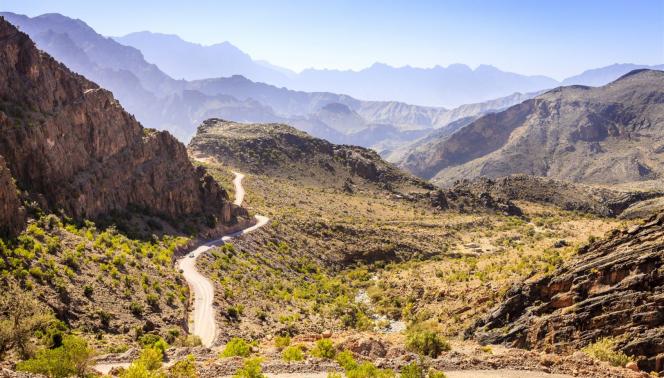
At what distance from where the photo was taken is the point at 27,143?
4456cm

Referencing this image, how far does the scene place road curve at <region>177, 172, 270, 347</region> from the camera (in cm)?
3828

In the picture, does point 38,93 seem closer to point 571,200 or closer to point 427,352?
point 427,352

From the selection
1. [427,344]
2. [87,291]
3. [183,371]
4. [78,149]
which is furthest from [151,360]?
[78,149]

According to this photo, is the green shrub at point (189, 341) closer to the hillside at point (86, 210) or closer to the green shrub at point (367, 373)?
the hillside at point (86, 210)

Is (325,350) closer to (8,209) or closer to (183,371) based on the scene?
(183,371)

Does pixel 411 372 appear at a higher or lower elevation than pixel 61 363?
lower

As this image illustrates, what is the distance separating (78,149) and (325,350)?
39.1 m

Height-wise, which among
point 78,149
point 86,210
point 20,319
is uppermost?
point 78,149

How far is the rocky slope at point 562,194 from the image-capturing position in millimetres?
122250

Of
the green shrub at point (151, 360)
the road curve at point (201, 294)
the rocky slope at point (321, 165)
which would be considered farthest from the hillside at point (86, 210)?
the rocky slope at point (321, 165)

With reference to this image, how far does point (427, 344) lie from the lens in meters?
27.2

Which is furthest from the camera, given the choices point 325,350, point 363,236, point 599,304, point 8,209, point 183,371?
point 363,236

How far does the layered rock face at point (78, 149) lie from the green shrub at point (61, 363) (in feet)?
82.7

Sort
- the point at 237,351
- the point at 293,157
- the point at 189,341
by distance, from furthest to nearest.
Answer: the point at 293,157, the point at 189,341, the point at 237,351
